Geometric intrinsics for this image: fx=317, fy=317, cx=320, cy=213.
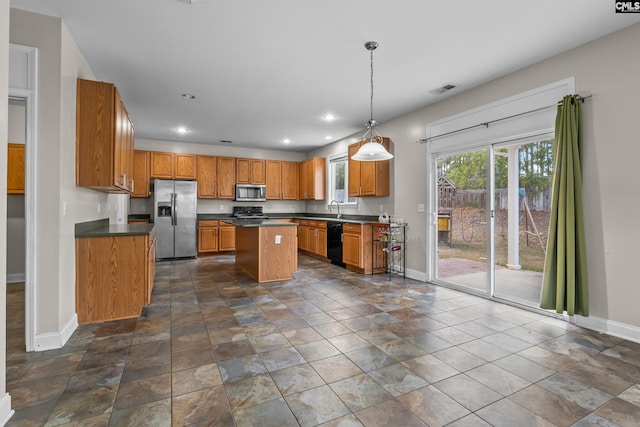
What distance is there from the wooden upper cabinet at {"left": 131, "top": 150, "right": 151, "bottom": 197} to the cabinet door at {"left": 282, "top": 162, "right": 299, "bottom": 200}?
3.08 metres

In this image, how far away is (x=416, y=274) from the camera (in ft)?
16.4

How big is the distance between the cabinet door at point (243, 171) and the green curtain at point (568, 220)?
624 cm

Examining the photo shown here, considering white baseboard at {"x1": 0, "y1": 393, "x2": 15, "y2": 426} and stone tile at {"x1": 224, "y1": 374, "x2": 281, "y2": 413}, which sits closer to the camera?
white baseboard at {"x1": 0, "y1": 393, "x2": 15, "y2": 426}

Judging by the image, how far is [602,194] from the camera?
9.45 ft

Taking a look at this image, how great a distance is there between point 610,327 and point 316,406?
279cm

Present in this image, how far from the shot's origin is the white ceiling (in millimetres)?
2500

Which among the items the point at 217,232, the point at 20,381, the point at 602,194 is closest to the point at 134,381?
the point at 20,381

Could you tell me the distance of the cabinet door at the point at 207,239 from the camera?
7.07 meters

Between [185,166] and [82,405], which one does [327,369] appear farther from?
[185,166]

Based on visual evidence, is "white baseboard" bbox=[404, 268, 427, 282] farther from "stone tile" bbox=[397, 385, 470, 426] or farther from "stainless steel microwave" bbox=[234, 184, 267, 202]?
"stainless steel microwave" bbox=[234, 184, 267, 202]

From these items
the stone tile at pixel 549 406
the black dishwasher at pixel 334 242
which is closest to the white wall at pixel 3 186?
the stone tile at pixel 549 406

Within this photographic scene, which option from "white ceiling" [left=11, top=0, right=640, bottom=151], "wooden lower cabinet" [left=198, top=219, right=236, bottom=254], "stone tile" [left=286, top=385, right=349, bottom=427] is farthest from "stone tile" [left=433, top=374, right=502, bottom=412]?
"wooden lower cabinet" [left=198, top=219, right=236, bottom=254]

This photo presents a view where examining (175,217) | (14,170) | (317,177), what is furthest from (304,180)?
(14,170)

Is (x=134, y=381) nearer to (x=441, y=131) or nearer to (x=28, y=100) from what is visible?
(x=28, y=100)
